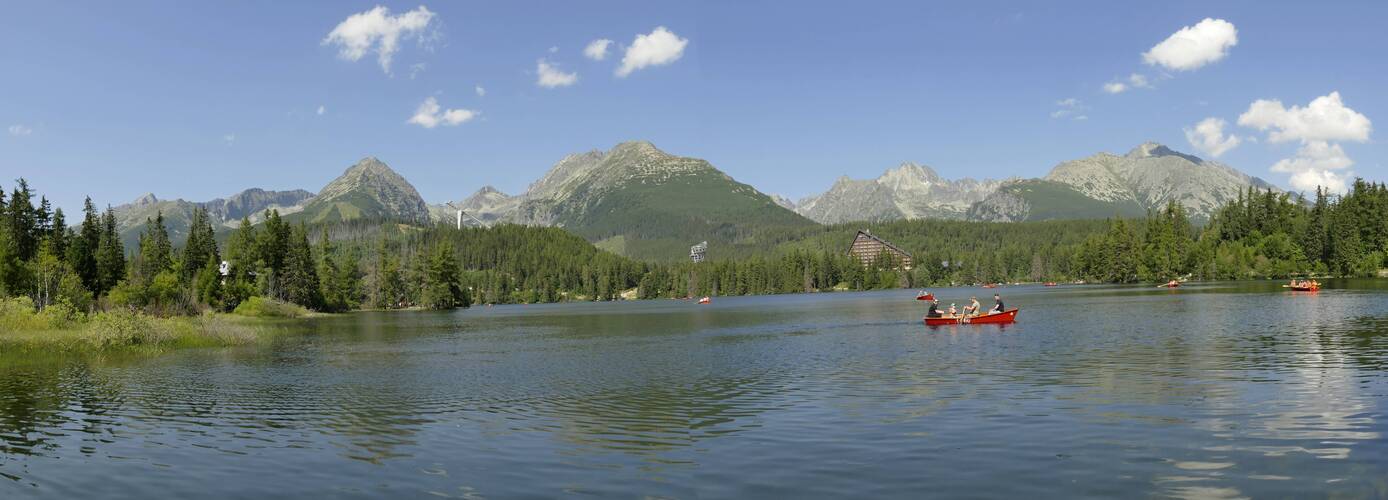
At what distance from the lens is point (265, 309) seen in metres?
149

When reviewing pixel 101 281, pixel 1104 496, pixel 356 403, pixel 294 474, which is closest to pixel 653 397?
pixel 356 403

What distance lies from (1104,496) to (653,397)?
903 inches

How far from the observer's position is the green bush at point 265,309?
145 m

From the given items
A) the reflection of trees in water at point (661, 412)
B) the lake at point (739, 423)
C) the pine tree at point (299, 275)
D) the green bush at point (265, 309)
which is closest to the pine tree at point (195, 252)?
the pine tree at point (299, 275)

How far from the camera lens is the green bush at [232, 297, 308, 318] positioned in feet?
476

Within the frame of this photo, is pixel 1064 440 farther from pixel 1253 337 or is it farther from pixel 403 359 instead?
pixel 403 359

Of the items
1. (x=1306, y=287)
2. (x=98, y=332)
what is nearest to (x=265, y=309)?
(x=98, y=332)

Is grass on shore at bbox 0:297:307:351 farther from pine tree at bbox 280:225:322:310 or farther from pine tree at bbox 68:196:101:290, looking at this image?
pine tree at bbox 280:225:322:310

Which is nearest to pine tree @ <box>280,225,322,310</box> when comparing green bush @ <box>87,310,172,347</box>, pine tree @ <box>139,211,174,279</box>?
pine tree @ <box>139,211,174,279</box>

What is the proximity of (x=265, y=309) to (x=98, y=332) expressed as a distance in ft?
290

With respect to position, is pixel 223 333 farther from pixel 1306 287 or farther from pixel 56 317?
pixel 1306 287

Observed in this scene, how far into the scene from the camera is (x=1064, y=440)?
25.3 metres

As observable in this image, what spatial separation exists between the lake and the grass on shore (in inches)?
167

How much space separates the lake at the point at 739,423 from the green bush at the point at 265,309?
88.8 metres
